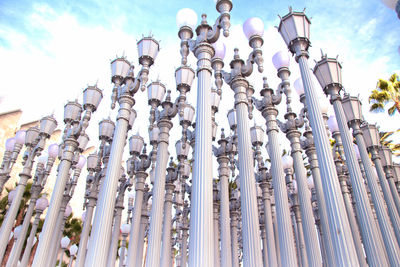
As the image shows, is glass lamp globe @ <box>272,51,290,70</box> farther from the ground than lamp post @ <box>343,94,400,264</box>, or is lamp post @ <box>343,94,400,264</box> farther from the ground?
glass lamp globe @ <box>272,51,290,70</box>

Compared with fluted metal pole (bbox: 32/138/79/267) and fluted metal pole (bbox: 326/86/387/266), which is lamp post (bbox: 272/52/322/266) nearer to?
fluted metal pole (bbox: 326/86/387/266)

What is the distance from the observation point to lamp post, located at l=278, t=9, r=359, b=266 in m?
6.29

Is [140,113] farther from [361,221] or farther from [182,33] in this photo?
[361,221]

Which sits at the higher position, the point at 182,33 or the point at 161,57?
the point at 161,57

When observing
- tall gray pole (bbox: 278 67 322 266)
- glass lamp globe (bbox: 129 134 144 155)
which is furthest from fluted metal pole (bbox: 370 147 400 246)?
glass lamp globe (bbox: 129 134 144 155)

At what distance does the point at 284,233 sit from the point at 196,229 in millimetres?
3916

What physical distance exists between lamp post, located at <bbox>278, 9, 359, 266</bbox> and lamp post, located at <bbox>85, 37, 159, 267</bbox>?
488 cm

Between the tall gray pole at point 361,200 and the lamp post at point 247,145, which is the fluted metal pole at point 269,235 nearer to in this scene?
the tall gray pole at point 361,200

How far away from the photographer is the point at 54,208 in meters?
11.8

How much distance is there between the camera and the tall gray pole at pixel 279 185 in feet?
29.7

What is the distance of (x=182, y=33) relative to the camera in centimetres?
1016

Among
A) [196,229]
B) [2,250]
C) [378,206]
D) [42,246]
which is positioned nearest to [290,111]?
[378,206]

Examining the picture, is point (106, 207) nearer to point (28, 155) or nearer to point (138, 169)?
point (138, 169)

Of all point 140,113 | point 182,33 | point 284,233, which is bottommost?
point 284,233
